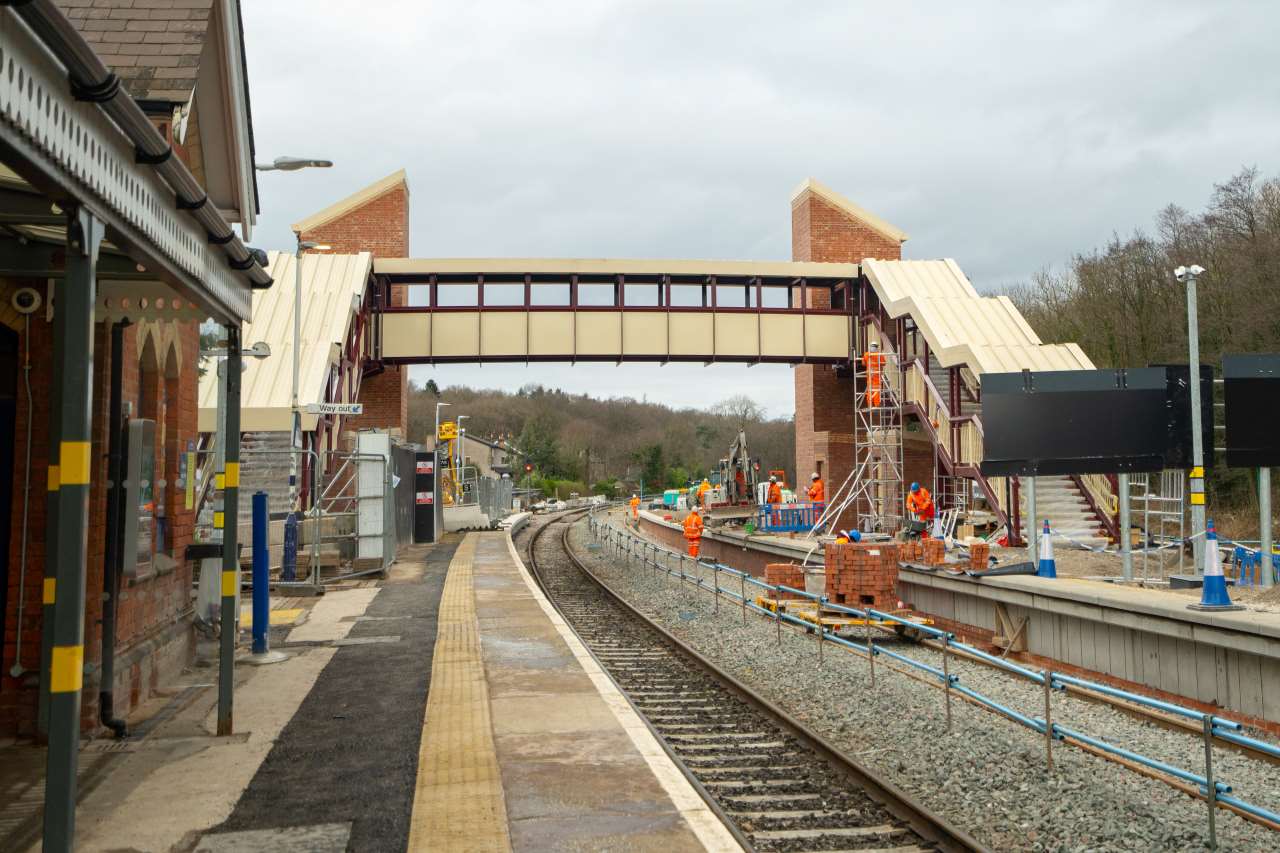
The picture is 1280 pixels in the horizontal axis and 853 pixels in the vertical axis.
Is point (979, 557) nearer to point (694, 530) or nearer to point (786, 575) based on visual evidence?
point (786, 575)

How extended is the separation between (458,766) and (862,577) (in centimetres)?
1115

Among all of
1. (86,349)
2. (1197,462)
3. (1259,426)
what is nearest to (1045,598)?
(1197,462)

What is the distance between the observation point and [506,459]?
104 metres

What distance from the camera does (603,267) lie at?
106 ft

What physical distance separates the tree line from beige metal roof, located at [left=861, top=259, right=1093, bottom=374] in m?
5.28

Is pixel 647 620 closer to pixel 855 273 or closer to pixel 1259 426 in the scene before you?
pixel 1259 426

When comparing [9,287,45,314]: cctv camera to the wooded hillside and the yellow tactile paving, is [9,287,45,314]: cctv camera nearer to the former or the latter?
the yellow tactile paving

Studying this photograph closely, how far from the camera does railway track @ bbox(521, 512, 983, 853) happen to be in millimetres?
6422

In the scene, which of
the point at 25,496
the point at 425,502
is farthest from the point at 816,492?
the point at 25,496

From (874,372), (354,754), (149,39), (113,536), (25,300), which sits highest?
(149,39)

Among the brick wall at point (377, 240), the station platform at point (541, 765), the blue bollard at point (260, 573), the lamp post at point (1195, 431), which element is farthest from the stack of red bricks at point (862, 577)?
the brick wall at point (377, 240)

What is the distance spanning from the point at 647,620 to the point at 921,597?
A: 5.84m

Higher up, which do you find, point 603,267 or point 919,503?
point 603,267

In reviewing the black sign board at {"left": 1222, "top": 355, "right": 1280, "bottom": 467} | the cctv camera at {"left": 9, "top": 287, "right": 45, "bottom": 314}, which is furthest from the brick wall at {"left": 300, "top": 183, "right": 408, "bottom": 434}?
the cctv camera at {"left": 9, "top": 287, "right": 45, "bottom": 314}
